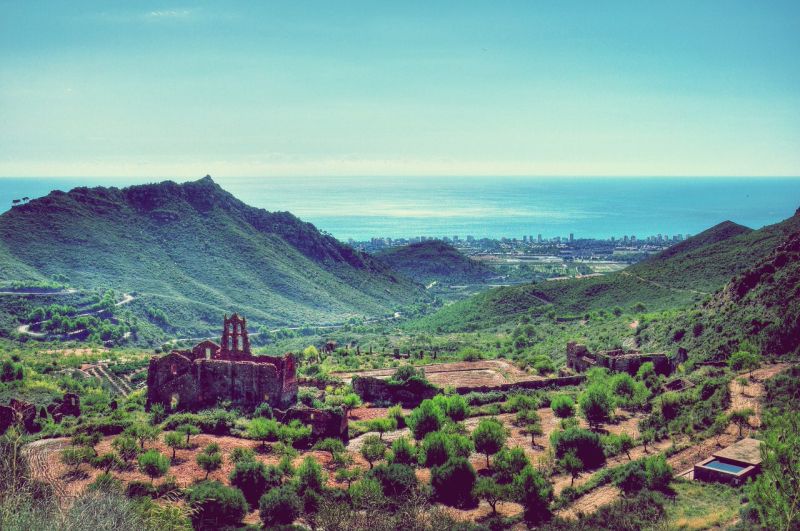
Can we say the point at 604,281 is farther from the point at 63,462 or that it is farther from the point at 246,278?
the point at 63,462

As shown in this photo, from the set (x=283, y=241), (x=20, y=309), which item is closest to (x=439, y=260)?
(x=283, y=241)

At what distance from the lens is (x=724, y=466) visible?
20375 millimetres

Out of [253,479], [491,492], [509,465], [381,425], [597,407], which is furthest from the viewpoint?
[381,425]

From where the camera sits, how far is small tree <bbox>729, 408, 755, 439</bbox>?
24.0 m

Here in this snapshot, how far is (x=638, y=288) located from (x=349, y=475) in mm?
49505

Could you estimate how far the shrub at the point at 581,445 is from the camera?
2344cm

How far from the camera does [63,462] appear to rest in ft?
73.3

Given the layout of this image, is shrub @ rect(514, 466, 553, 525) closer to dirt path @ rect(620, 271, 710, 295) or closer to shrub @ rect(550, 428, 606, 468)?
shrub @ rect(550, 428, 606, 468)

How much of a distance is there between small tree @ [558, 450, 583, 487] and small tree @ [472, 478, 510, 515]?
10.0 feet

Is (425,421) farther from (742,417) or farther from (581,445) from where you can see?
(742,417)

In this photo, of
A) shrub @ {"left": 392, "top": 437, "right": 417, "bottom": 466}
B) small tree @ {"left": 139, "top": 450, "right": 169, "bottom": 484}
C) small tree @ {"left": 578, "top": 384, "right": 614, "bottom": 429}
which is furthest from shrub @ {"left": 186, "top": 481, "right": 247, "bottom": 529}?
small tree @ {"left": 578, "top": 384, "right": 614, "bottom": 429}

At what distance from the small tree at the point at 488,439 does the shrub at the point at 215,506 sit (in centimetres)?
895

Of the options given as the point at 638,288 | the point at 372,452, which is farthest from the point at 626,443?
the point at 638,288

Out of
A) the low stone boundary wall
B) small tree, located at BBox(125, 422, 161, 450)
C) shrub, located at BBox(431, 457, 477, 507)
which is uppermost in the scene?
small tree, located at BBox(125, 422, 161, 450)
